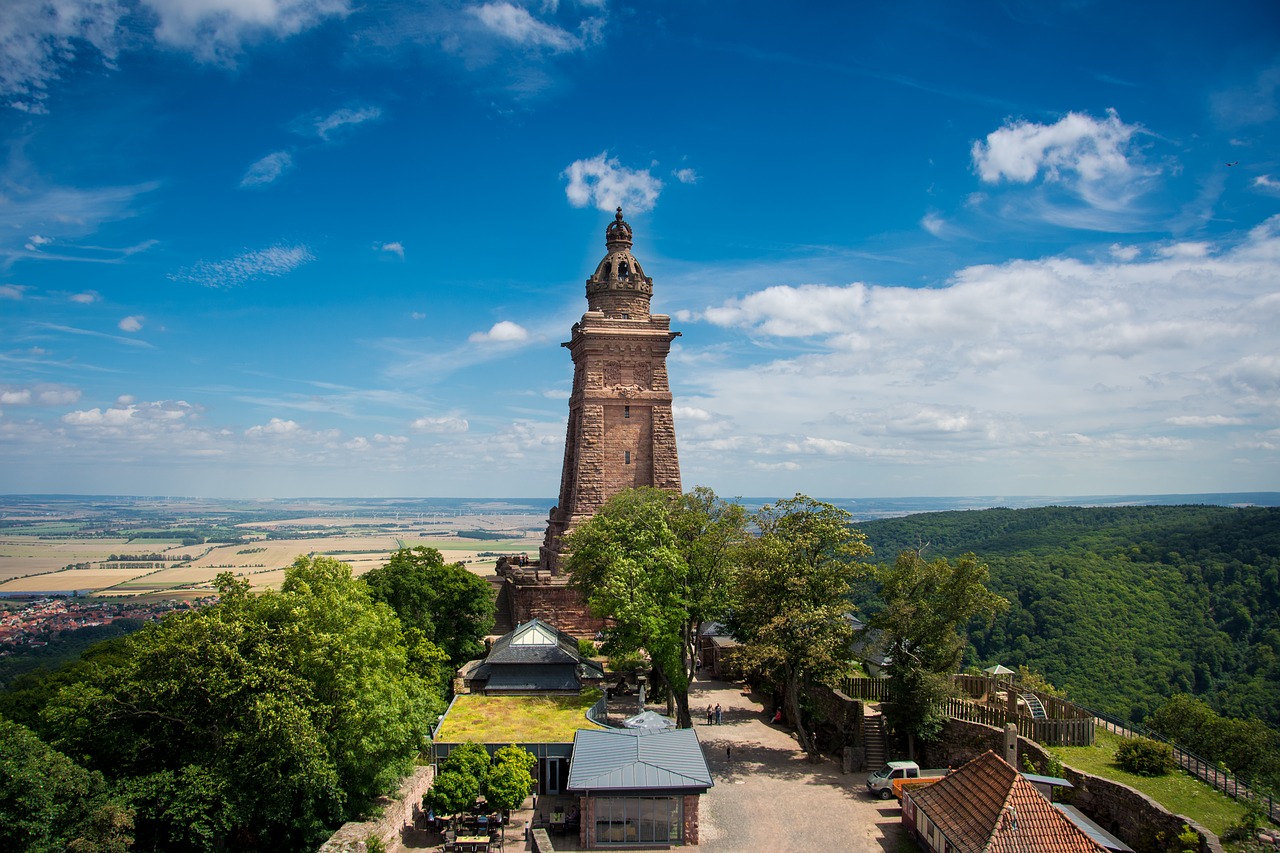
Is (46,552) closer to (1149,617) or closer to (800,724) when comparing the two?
(800,724)

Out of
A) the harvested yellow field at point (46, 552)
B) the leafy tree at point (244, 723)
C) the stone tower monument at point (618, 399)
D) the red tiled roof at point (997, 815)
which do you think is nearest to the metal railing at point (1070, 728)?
the red tiled roof at point (997, 815)

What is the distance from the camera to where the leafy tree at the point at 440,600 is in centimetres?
3241

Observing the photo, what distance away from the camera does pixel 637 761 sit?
Result: 2075 centimetres

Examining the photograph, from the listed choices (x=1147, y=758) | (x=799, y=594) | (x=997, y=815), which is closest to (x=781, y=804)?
(x=997, y=815)

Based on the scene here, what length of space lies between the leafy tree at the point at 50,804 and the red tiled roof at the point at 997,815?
19250mm

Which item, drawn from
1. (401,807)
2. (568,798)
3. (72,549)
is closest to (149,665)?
(401,807)

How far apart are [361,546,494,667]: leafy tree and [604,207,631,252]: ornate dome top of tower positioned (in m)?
18.3

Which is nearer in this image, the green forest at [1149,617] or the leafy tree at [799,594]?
the leafy tree at [799,594]

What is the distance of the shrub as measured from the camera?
20.9 metres

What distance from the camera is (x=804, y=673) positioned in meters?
25.5

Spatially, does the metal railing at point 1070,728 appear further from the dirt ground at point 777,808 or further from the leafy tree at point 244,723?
the leafy tree at point 244,723

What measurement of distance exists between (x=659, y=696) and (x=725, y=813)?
9297 mm

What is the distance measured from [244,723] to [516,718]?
29.4 ft

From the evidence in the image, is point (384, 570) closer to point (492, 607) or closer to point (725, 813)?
point (492, 607)
